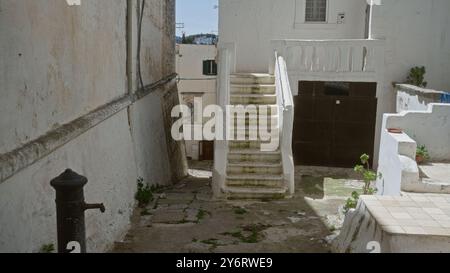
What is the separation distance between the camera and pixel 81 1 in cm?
620

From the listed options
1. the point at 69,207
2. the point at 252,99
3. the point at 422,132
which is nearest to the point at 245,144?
the point at 252,99

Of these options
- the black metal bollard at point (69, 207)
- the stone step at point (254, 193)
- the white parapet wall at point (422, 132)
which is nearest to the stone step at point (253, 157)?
the stone step at point (254, 193)

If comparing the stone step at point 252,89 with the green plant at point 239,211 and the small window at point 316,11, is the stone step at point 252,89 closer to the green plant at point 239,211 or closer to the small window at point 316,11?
the small window at point 316,11

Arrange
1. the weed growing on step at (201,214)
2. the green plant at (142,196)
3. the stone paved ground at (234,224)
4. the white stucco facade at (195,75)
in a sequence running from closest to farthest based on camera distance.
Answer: the stone paved ground at (234,224) < the weed growing on step at (201,214) < the green plant at (142,196) < the white stucco facade at (195,75)

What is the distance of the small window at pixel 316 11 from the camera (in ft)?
49.2

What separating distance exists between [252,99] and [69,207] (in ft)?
29.0

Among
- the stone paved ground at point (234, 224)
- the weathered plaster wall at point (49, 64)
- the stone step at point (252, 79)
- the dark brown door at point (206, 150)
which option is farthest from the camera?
the dark brown door at point (206, 150)

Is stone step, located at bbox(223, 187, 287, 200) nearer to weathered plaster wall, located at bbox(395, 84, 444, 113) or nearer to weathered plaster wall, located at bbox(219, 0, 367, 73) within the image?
weathered plaster wall, located at bbox(395, 84, 444, 113)

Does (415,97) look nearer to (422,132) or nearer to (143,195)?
(422,132)

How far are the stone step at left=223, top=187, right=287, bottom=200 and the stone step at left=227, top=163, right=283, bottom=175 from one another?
1.75ft

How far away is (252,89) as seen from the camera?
40.7 ft

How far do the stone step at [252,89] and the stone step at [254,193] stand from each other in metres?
3.53

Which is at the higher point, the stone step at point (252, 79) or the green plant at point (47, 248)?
the stone step at point (252, 79)
